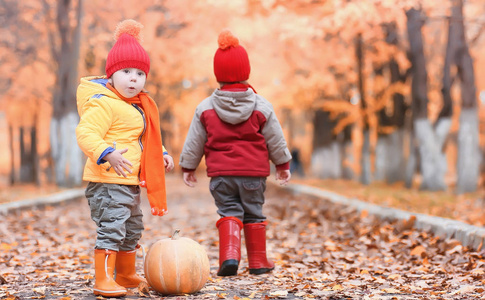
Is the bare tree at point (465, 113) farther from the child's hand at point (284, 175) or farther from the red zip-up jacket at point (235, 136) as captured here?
the red zip-up jacket at point (235, 136)

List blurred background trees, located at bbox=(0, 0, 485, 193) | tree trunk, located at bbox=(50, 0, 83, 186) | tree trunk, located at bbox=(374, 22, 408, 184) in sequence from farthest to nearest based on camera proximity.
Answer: tree trunk, located at bbox=(374, 22, 408, 184) → tree trunk, located at bbox=(50, 0, 83, 186) → blurred background trees, located at bbox=(0, 0, 485, 193)

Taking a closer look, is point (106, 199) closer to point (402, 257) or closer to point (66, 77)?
point (402, 257)

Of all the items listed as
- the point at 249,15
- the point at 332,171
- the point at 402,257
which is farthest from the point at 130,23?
the point at 332,171

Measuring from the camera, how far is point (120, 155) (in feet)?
14.0

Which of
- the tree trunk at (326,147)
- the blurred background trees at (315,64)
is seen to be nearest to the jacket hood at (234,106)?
the blurred background trees at (315,64)

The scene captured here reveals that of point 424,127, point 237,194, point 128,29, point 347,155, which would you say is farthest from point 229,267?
point 347,155

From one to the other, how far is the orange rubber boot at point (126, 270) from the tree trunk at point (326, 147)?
2278 centimetres

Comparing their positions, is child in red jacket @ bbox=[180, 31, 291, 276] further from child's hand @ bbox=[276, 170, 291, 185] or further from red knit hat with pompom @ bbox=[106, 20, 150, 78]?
red knit hat with pompom @ bbox=[106, 20, 150, 78]

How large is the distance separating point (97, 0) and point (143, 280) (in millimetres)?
17409

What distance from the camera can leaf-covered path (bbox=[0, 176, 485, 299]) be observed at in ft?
15.2

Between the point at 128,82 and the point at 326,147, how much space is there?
23850mm

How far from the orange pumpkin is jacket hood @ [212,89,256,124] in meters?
1.33

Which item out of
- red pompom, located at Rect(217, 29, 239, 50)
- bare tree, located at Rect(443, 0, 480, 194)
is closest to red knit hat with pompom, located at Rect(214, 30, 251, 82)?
red pompom, located at Rect(217, 29, 239, 50)

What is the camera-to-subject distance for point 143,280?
187 inches
